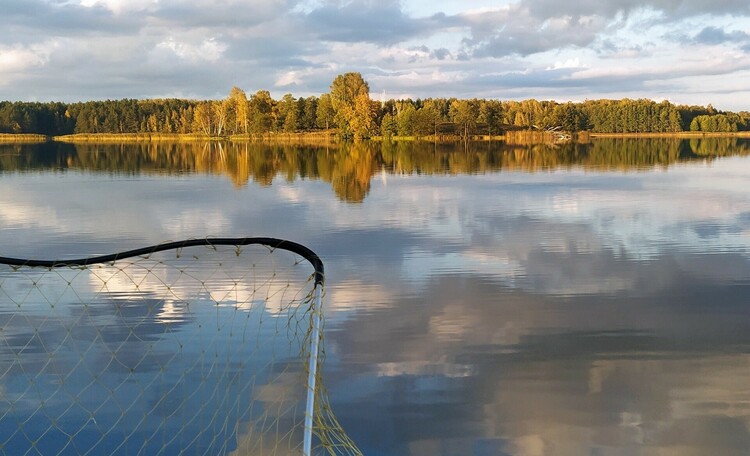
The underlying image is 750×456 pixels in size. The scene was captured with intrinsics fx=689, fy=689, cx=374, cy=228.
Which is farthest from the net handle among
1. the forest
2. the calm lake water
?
the forest

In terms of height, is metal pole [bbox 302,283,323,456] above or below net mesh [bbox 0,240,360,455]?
above

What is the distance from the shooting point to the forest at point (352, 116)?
123 metres

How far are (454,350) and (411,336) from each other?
2.64 feet

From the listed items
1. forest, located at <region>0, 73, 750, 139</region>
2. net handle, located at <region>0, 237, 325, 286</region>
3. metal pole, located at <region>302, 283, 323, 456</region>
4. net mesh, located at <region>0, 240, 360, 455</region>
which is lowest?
net mesh, located at <region>0, 240, 360, 455</region>

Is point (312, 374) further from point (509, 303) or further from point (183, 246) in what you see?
point (509, 303)

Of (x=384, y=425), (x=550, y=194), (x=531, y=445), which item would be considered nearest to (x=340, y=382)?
(x=384, y=425)

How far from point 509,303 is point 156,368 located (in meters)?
5.75

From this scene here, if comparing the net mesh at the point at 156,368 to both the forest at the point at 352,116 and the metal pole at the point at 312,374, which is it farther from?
the forest at the point at 352,116

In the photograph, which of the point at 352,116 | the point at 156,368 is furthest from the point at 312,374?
the point at 352,116

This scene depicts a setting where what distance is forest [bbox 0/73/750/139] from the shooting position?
123188 mm

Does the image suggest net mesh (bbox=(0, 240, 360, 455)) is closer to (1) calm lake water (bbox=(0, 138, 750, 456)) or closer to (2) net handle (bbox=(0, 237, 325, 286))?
(2) net handle (bbox=(0, 237, 325, 286))

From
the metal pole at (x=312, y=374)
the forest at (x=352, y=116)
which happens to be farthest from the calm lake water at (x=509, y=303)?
the forest at (x=352, y=116)

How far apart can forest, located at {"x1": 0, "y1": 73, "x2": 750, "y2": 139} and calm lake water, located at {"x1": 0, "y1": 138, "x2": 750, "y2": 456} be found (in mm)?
95468

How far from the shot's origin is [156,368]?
8.73 meters
